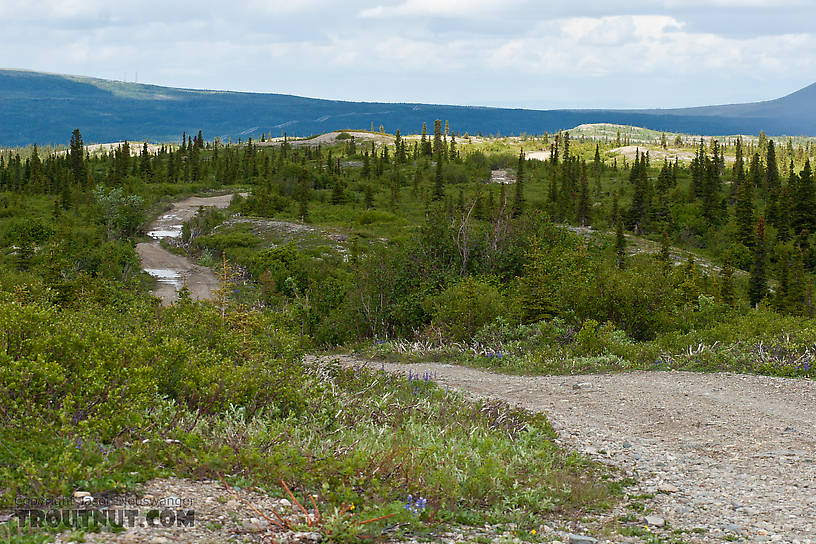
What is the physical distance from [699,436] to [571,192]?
159 feet

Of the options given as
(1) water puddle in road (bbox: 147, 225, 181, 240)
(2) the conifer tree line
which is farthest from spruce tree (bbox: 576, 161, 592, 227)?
(1) water puddle in road (bbox: 147, 225, 181, 240)

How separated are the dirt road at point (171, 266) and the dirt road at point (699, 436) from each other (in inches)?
419

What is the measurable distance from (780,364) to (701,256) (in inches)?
1307

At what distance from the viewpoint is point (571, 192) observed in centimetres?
5431

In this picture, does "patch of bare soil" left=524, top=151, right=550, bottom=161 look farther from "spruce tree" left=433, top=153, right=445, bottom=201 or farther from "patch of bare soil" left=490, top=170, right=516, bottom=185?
"spruce tree" left=433, top=153, right=445, bottom=201

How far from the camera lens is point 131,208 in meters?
40.0

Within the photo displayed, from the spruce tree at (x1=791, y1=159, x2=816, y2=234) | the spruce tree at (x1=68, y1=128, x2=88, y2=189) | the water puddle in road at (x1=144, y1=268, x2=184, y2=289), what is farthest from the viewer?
the spruce tree at (x1=68, y1=128, x2=88, y2=189)

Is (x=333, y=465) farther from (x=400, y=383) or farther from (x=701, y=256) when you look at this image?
(x=701, y=256)

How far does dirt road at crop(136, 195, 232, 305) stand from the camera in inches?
1025

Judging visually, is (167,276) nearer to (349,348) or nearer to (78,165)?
(349,348)

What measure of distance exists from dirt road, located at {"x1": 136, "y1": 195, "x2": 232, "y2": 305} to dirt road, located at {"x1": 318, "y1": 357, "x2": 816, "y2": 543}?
419 inches

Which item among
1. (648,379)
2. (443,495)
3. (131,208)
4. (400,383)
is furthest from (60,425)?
(131,208)

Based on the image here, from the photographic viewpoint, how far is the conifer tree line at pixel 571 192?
1585 inches

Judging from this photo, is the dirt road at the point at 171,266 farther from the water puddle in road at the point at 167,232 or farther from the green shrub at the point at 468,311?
the green shrub at the point at 468,311
